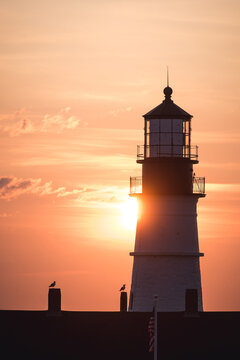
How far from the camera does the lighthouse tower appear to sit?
64.1 metres

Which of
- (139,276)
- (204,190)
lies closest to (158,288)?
(139,276)

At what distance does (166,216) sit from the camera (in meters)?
64.6

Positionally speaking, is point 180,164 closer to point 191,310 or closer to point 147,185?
point 147,185

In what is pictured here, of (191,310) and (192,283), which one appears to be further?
(192,283)

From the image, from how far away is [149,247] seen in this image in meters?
64.4

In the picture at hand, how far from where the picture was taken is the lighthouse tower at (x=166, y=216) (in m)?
64.1
